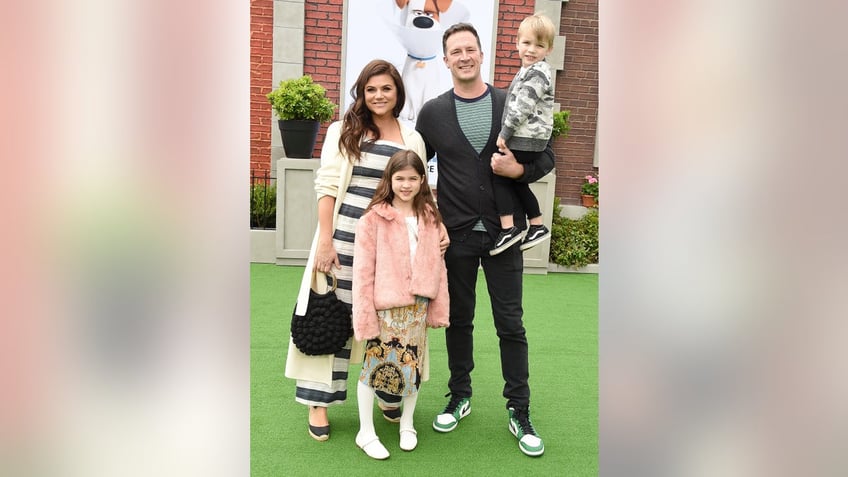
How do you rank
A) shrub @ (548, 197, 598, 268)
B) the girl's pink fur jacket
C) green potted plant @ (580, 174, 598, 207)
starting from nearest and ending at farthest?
1. the girl's pink fur jacket
2. shrub @ (548, 197, 598, 268)
3. green potted plant @ (580, 174, 598, 207)

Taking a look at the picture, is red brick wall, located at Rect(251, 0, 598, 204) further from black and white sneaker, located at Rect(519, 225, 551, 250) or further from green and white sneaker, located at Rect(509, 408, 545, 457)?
green and white sneaker, located at Rect(509, 408, 545, 457)

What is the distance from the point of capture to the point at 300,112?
6035 mm

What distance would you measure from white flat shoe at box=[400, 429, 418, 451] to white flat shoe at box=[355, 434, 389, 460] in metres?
0.09

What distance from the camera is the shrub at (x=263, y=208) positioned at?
21.1 feet

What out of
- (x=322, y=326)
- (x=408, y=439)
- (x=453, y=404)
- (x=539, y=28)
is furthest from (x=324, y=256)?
(x=539, y=28)

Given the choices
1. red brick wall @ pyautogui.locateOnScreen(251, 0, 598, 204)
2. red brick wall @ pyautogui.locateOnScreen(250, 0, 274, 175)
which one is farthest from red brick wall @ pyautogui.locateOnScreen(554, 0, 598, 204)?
red brick wall @ pyautogui.locateOnScreen(250, 0, 274, 175)

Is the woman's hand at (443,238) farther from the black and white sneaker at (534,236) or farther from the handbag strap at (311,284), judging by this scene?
the handbag strap at (311,284)

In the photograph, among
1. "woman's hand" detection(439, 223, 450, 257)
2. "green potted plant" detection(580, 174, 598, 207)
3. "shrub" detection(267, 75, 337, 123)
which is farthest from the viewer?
"green potted plant" detection(580, 174, 598, 207)

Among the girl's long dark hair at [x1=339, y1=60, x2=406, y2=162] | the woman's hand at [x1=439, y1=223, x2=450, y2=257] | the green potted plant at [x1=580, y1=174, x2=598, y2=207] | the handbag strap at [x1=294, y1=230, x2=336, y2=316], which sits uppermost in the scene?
the girl's long dark hair at [x1=339, y1=60, x2=406, y2=162]

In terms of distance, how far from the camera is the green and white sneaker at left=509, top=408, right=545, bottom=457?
8.50 feet

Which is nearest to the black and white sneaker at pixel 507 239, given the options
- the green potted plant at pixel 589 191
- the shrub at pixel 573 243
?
the shrub at pixel 573 243

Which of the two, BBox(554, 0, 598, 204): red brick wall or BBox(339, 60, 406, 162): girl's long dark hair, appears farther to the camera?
BBox(554, 0, 598, 204): red brick wall

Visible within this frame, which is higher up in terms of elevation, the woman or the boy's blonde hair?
the boy's blonde hair
